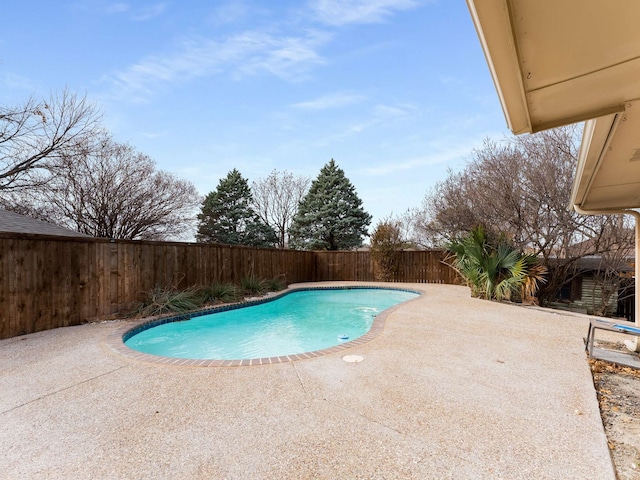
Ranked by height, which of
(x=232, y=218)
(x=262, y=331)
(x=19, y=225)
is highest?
(x=232, y=218)

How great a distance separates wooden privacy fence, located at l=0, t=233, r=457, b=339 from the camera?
473 cm

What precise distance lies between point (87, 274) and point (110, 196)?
1067 centimetres

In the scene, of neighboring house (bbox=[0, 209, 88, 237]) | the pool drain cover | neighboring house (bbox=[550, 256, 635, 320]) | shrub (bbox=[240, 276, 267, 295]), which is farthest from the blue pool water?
neighboring house (bbox=[550, 256, 635, 320])

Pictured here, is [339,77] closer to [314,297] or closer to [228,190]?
[314,297]

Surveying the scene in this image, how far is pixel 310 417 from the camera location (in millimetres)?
2365

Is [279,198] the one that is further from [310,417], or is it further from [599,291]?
[310,417]

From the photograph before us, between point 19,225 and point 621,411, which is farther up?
point 19,225

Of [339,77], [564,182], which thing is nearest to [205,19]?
[339,77]

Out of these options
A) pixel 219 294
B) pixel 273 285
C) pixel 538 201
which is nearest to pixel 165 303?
pixel 219 294

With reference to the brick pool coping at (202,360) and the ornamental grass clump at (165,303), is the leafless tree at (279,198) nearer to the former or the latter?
the brick pool coping at (202,360)

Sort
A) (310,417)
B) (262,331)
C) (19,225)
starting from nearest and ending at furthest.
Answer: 1. (310,417)
2. (262,331)
3. (19,225)

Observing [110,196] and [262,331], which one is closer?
[262,331]

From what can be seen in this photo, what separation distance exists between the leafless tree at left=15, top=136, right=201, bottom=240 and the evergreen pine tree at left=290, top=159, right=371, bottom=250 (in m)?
8.71

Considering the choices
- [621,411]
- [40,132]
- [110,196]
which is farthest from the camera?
[110,196]
